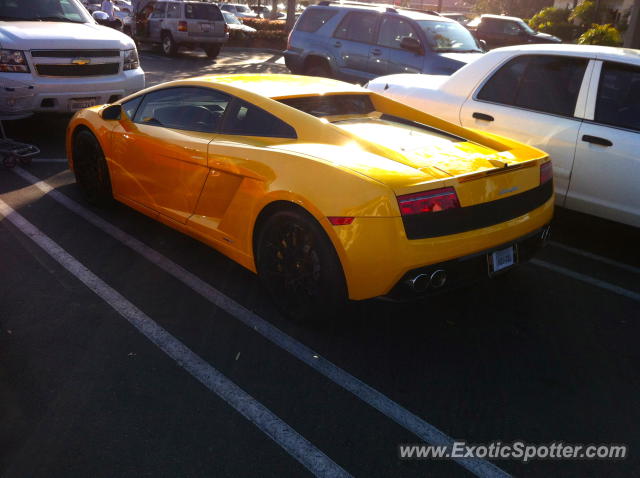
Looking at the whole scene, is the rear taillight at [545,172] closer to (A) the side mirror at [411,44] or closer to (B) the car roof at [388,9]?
(A) the side mirror at [411,44]

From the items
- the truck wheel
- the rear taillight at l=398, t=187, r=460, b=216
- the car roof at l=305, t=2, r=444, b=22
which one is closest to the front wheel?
the rear taillight at l=398, t=187, r=460, b=216

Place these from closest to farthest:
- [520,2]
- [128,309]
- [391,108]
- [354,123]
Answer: [128,309] < [354,123] < [391,108] < [520,2]

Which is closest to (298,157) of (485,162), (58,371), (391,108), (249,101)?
(249,101)

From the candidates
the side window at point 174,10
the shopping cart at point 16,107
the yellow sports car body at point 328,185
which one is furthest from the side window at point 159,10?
the yellow sports car body at point 328,185

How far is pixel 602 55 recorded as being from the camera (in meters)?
5.21

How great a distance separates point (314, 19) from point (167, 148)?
819cm

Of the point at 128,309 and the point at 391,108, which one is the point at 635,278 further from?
the point at 128,309

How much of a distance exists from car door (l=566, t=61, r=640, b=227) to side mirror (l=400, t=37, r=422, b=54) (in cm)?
523

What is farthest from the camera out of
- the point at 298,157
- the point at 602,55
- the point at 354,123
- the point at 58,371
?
the point at 602,55

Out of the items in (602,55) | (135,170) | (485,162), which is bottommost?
(135,170)

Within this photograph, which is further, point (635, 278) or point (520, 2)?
point (520, 2)

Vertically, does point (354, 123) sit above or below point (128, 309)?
above

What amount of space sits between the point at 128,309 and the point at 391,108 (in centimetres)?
243

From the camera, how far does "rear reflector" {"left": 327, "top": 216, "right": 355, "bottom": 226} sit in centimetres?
336
